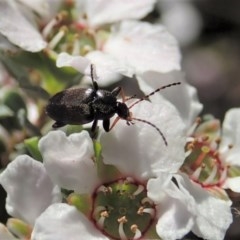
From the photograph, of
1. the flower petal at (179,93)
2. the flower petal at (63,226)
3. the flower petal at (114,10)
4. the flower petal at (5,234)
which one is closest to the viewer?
the flower petal at (63,226)

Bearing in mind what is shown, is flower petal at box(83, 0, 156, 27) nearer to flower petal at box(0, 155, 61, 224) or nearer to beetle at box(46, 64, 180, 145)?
beetle at box(46, 64, 180, 145)

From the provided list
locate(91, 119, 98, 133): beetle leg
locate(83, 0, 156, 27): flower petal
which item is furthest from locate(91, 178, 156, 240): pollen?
locate(83, 0, 156, 27): flower petal

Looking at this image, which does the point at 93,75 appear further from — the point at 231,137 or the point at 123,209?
the point at 231,137

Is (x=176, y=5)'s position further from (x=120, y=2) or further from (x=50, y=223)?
(x=50, y=223)

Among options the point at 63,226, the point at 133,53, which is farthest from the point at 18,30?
the point at 63,226

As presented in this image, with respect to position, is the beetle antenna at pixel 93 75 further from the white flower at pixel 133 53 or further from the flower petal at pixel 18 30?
the flower petal at pixel 18 30

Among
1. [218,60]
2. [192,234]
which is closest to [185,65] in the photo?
[218,60]

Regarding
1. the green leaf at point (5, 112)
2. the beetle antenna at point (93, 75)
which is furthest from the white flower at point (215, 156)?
the green leaf at point (5, 112)
